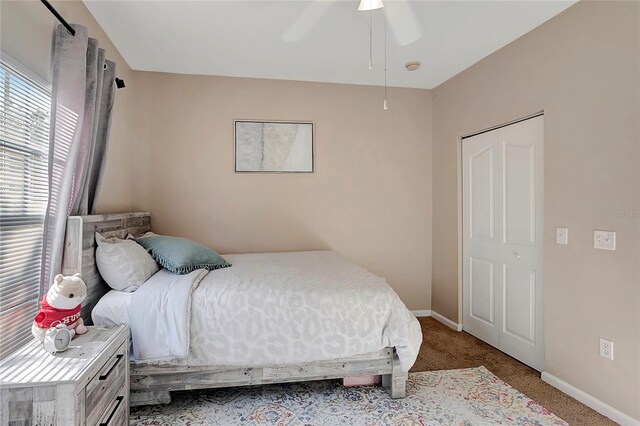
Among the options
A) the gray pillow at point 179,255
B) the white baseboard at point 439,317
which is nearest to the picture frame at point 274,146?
the gray pillow at point 179,255

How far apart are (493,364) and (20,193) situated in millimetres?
3308

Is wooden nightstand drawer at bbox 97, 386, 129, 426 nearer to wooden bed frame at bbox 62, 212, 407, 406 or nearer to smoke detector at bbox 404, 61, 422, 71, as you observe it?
wooden bed frame at bbox 62, 212, 407, 406

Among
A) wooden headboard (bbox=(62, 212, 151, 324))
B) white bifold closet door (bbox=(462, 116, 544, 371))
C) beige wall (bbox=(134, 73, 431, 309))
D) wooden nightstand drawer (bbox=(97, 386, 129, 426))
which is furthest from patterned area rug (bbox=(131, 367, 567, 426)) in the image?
beige wall (bbox=(134, 73, 431, 309))

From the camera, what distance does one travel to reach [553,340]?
2342mm

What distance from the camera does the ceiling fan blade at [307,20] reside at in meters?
2.22

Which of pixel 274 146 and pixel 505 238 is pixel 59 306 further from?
pixel 505 238

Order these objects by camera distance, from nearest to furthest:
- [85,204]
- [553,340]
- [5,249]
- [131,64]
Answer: [5,249]
[85,204]
[553,340]
[131,64]

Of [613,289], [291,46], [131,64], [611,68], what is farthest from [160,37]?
[613,289]

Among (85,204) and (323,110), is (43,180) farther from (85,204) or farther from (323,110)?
(323,110)

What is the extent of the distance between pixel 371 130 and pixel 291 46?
135 cm

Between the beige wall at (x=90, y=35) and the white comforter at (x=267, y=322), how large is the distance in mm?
1108

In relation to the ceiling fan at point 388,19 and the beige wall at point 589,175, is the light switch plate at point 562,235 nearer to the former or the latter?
the beige wall at point 589,175

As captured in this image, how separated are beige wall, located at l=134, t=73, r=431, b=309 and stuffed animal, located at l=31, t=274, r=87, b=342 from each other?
188cm

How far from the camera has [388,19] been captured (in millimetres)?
2406
